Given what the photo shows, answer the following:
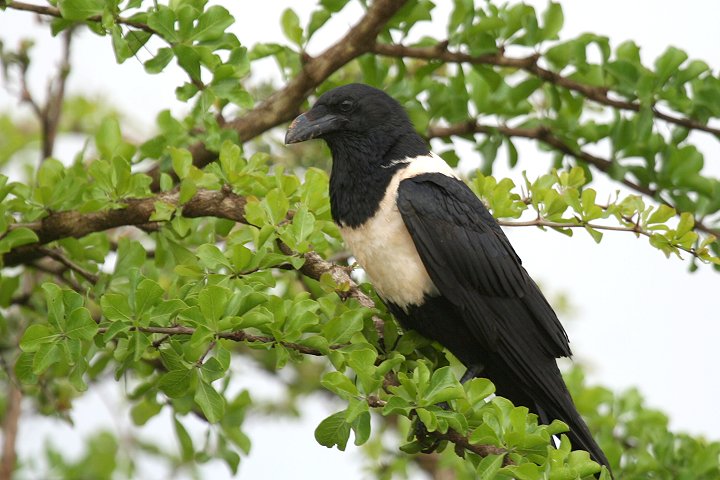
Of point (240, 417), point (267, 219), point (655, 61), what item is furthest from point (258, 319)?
point (655, 61)

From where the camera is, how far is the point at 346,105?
3.96 metres

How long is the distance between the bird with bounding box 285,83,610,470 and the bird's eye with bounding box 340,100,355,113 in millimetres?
218

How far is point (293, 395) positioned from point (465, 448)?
361cm

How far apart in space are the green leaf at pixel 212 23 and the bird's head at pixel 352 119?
50 centimetres

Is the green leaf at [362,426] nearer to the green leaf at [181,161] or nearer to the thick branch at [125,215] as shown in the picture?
the thick branch at [125,215]

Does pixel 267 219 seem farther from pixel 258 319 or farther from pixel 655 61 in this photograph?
pixel 655 61

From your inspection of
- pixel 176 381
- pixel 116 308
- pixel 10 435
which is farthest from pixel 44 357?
pixel 10 435

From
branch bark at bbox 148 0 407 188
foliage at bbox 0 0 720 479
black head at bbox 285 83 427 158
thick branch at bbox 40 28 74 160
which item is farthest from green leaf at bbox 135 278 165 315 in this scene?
thick branch at bbox 40 28 74 160

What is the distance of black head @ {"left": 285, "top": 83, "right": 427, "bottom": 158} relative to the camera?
3.90m

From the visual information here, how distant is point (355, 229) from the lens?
11.9 feet

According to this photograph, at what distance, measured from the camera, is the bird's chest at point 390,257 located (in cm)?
358

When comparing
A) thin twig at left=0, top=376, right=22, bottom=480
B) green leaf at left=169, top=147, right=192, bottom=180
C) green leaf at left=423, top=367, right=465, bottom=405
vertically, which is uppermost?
green leaf at left=169, top=147, right=192, bottom=180

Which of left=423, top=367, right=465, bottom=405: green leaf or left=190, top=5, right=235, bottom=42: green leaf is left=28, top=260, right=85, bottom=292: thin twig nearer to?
left=190, top=5, right=235, bottom=42: green leaf

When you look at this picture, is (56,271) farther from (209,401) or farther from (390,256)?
(209,401)
